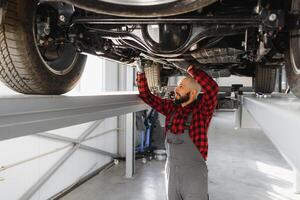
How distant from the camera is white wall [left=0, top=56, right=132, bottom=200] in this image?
269 centimetres

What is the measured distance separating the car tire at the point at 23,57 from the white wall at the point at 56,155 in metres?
0.47

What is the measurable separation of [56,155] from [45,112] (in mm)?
2696

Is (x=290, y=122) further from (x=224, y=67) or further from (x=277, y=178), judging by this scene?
(x=277, y=178)

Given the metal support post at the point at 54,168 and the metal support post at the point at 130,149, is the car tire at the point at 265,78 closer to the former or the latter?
the metal support post at the point at 130,149

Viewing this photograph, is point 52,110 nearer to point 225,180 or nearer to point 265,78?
point 265,78

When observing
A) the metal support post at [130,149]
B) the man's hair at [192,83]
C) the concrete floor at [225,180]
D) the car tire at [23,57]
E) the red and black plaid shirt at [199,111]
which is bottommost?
the concrete floor at [225,180]

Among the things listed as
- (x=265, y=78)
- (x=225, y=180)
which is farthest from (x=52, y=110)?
(x=225, y=180)

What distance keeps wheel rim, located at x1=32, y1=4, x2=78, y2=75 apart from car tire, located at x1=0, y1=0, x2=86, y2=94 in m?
0.01

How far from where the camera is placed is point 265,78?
8.72ft

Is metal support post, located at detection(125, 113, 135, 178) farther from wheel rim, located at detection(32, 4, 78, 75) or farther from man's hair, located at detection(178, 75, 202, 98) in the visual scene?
wheel rim, located at detection(32, 4, 78, 75)

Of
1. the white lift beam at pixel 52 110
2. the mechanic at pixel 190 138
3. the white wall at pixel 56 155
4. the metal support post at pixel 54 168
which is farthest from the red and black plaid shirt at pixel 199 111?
the metal support post at pixel 54 168

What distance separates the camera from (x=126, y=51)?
6.94ft

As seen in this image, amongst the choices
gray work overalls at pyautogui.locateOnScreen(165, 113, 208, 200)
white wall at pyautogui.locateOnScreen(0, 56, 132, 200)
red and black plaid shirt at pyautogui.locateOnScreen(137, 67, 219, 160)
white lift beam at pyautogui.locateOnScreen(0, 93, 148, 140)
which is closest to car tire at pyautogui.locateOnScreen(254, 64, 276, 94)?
red and black plaid shirt at pyautogui.locateOnScreen(137, 67, 219, 160)

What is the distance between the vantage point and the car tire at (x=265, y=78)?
2.64 m
